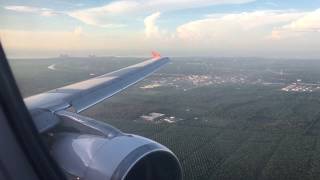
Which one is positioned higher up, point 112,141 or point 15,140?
point 15,140

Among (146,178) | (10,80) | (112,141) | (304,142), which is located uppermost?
(10,80)

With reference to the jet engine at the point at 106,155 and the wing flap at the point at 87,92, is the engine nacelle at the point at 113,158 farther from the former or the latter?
the wing flap at the point at 87,92

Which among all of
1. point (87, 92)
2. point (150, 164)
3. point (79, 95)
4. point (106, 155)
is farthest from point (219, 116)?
point (106, 155)

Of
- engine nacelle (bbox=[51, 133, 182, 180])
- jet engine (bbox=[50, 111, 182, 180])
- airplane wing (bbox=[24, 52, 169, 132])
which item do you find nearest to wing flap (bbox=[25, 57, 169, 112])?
airplane wing (bbox=[24, 52, 169, 132])

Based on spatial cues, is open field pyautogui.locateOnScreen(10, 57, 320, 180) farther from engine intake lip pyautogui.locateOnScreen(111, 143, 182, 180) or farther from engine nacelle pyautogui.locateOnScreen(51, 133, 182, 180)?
engine intake lip pyautogui.locateOnScreen(111, 143, 182, 180)

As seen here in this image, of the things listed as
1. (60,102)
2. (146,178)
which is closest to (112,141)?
(146,178)

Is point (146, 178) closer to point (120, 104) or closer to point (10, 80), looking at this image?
point (10, 80)
